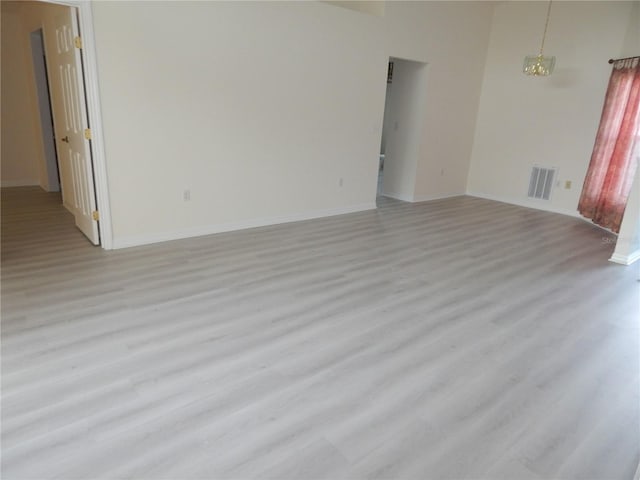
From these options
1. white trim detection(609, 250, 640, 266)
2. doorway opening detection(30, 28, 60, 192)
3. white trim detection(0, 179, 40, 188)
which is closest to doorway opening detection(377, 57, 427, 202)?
white trim detection(609, 250, 640, 266)

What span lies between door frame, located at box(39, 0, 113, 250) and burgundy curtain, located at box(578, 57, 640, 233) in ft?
19.7

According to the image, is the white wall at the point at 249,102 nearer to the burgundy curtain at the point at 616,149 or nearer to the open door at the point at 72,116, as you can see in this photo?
→ the open door at the point at 72,116

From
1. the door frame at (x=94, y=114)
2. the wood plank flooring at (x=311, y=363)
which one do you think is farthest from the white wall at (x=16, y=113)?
the door frame at (x=94, y=114)

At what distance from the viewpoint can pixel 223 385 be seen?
2154 mm

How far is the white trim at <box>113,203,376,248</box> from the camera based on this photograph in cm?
421

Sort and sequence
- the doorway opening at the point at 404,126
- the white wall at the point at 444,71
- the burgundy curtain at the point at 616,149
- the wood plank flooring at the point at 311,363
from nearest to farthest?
the wood plank flooring at the point at 311,363 → the burgundy curtain at the point at 616,149 → the white wall at the point at 444,71 → the doorway opening at the point at 404,126

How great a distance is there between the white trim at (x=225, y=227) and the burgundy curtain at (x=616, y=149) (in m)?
3.14

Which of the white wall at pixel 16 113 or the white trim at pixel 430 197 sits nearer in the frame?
the white wall at pixel 16 113

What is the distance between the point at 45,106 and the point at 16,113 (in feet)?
2.37

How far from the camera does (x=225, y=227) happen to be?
4852mm

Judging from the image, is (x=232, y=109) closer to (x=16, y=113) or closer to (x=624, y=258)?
(x=16, y=113)

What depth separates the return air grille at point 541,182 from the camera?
6.69 meters

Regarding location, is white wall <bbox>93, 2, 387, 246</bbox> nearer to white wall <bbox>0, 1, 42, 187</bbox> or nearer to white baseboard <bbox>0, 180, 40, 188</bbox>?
white wall <bbox>0, 1, 42, 187</bbox>

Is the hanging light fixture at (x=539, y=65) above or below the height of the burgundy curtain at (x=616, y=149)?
above
